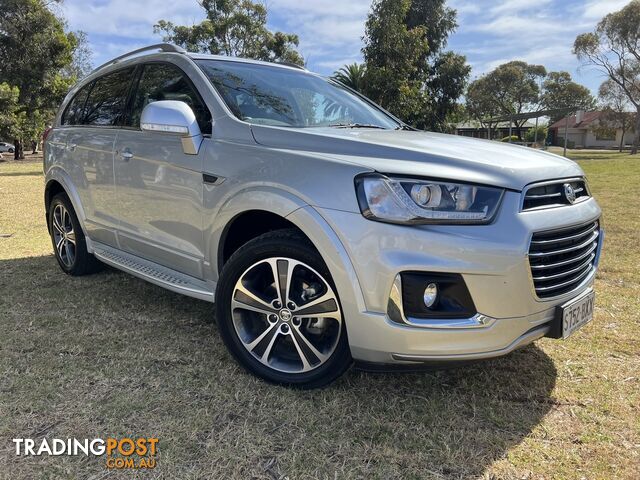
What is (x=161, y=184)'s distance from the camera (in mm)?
3188

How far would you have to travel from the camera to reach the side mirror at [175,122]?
285 cm

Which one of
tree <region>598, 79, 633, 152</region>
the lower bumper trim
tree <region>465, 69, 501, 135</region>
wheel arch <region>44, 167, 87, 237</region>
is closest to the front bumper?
the lower bumper trim

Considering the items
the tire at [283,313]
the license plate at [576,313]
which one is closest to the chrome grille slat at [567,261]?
the license plate at [576,313]

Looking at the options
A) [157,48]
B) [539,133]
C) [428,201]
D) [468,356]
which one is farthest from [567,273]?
[539,133]

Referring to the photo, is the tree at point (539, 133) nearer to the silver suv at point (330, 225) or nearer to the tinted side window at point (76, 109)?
the tinted side window at point (76, 109)

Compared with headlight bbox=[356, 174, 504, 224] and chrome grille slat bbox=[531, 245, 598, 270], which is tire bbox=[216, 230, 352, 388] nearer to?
headlight bbox=[356, 174, 504, 224]

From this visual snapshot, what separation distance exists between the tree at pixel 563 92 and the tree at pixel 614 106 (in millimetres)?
14683

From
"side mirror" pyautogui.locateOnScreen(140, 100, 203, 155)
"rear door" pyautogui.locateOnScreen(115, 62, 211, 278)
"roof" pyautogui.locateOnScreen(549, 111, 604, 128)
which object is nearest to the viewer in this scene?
"side mirror" pyautogui.locateOnScreen(140, 100, 203, 155)

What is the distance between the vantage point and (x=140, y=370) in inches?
113

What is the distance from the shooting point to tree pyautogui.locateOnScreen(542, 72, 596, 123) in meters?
63.4

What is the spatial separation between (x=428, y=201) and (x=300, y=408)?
3.83ft

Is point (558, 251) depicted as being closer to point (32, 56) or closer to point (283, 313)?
point (283, 313)

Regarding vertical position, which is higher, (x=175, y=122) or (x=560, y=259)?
(x=175, y=122)

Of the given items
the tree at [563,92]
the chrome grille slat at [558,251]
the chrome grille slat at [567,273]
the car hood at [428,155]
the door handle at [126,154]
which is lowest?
the chrome grille slat at [567,273]
